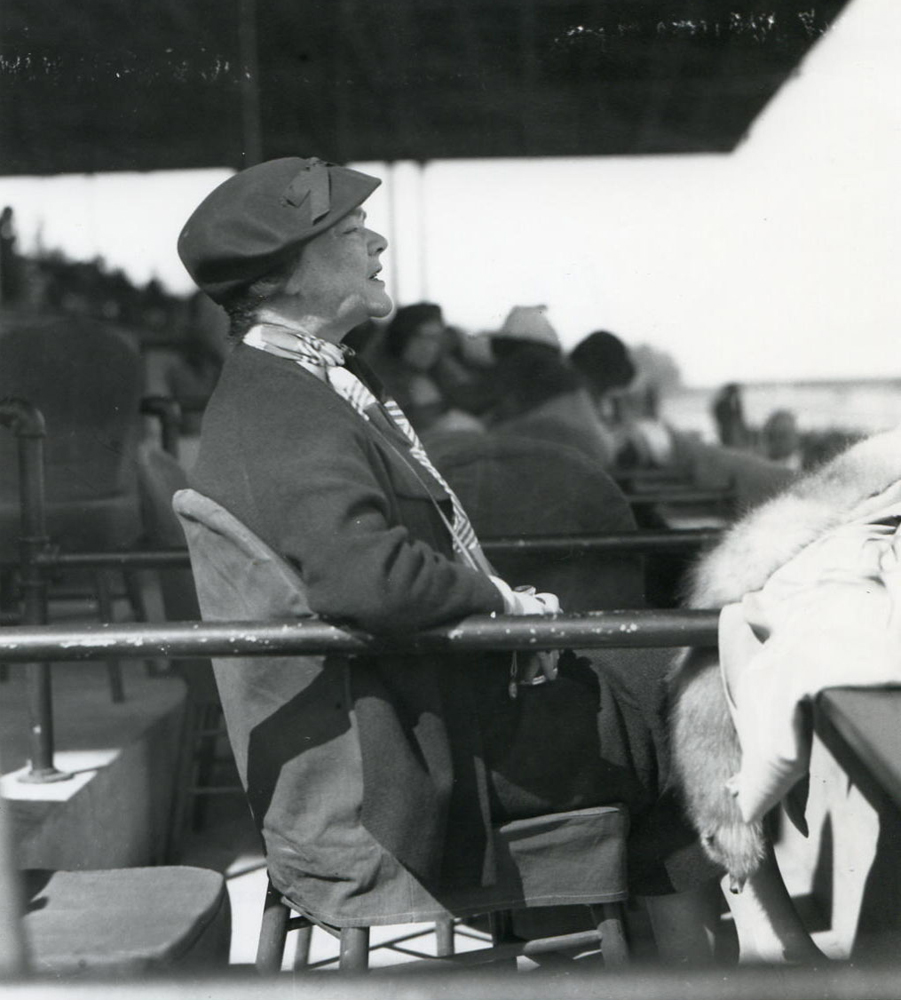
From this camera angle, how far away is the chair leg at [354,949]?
1.47m

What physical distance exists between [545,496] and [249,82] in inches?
42.3

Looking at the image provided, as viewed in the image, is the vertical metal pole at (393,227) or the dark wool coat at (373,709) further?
the vertical metal pole at (393,227)

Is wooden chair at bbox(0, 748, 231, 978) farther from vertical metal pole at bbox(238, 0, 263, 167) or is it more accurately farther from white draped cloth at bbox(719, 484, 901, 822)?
vertical metal pole at bbox(238, 0, 263, 167)

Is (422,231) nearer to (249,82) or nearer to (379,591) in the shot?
(249,82)

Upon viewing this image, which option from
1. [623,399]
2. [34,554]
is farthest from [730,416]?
[34,554]

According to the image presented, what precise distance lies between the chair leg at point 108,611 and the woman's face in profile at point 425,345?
1.06 m

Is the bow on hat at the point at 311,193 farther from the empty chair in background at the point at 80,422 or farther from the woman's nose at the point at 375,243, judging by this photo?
the empty chair in background at the point at 80,422

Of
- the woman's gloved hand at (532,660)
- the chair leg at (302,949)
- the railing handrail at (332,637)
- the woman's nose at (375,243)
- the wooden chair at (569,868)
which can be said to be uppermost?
the woman's nose at (375,243)

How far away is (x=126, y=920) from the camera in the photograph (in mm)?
1834

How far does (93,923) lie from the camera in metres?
1.83

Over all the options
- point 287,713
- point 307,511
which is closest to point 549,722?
point 287,713

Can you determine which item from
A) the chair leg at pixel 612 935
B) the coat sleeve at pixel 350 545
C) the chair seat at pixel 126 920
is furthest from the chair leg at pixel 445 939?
the coat sleeve at pixel 350 545

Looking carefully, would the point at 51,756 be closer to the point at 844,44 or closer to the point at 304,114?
the point at 304,114

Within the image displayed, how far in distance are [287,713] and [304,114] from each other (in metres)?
1.38
